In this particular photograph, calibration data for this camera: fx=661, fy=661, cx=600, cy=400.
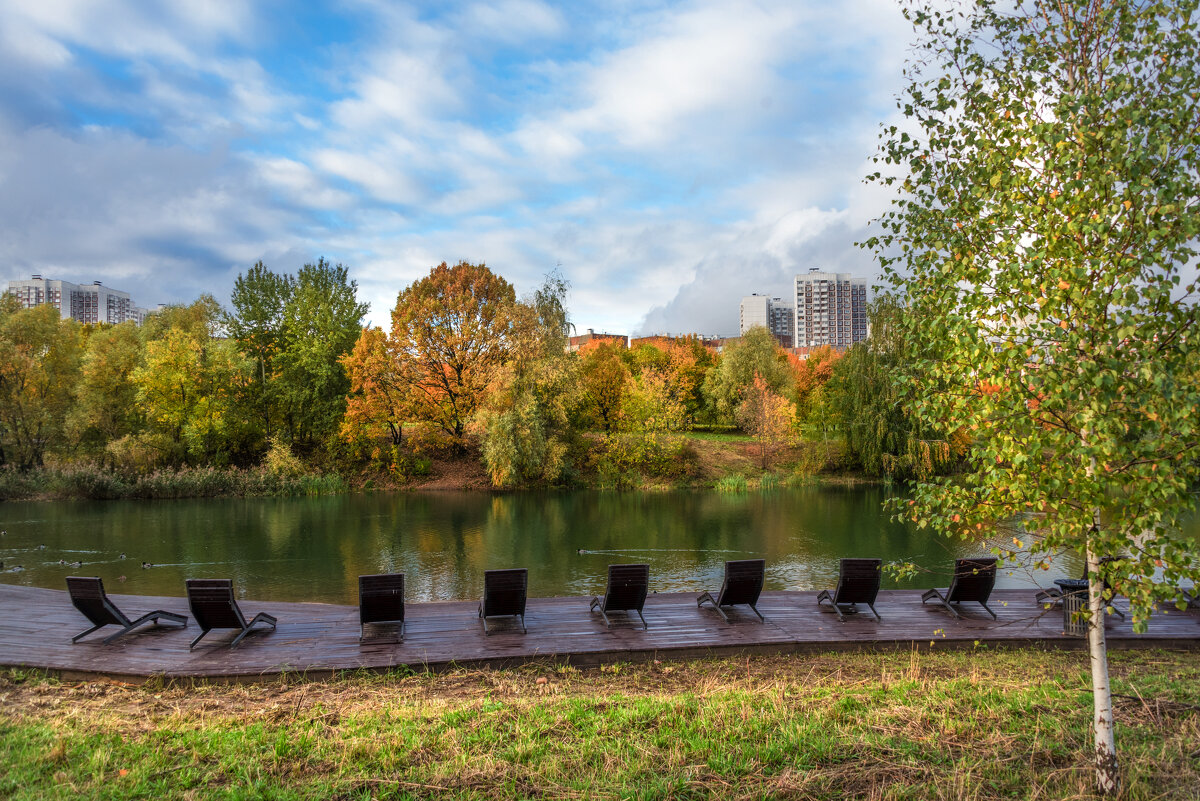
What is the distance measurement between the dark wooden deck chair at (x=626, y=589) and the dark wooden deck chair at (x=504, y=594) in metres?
1.30

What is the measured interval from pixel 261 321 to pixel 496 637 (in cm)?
3862

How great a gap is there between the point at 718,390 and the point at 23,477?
1656 inches

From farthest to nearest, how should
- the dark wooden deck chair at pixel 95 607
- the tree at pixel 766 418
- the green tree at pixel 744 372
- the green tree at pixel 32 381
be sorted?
the green tree at pixel 744 372 < the tree at pixel 766 418 < the green tree at pixel 32 381 < the dark wooden deck chair at pixel 95 607

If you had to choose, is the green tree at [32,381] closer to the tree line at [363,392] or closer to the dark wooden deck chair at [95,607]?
the tree line at [363,392]

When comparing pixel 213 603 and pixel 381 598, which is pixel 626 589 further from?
pixel 213 603

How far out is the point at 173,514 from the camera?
2612 cm

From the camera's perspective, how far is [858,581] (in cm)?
1039

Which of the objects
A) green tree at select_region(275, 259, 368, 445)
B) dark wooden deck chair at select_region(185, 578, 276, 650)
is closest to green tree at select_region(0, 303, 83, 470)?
green tree at select_region(275, 259, 368, 445)

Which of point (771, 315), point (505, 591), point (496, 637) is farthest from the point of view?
point (771, 315)

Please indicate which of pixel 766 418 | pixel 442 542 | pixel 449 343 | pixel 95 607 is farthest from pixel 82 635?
pixel 766 418

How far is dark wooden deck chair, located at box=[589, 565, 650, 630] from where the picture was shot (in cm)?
990

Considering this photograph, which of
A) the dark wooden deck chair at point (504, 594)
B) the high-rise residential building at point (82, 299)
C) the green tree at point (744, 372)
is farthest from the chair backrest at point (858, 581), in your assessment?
the high-rise residential building at point (82, 299)

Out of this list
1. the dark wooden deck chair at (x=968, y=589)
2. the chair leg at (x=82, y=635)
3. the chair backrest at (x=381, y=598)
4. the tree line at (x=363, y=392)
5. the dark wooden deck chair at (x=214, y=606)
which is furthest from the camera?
the tree line at (x=363, y=392)

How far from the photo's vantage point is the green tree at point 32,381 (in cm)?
3331
